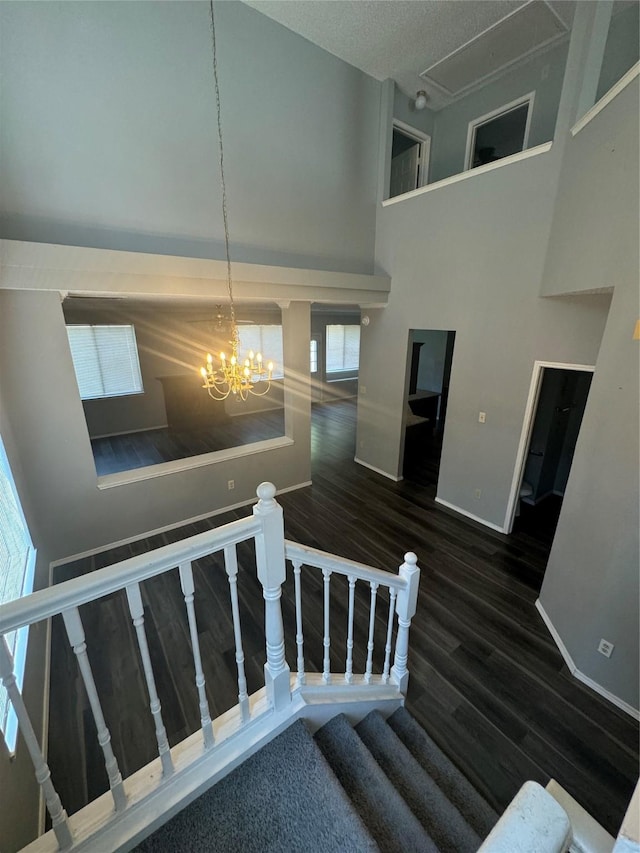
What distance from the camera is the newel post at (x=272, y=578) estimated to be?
4.07 feet

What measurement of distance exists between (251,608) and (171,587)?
0.82 metres

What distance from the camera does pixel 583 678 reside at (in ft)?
7.52

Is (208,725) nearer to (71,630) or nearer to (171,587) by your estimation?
(71,630)

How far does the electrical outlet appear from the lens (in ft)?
7.06

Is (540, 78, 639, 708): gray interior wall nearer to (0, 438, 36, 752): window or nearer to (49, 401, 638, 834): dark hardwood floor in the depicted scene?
(49, 401, 638, 834): dark hardwood floor

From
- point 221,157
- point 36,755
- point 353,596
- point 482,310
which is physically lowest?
point 353,596

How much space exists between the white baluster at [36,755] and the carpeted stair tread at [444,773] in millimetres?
1635

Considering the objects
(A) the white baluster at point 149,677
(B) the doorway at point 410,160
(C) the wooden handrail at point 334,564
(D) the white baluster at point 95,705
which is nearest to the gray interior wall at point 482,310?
(B) the doorway at point 410,160

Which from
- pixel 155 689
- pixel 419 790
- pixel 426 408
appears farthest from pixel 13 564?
pixel 426 408

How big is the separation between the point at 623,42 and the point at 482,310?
2.82 meters

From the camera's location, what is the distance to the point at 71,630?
960 mm

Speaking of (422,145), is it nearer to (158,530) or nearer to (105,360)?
(158,530)

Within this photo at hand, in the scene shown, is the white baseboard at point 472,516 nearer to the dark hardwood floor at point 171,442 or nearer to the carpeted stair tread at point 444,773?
the carpeted stair tread at point 444,773

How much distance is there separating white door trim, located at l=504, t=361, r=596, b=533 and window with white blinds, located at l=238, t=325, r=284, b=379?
5.79 m
